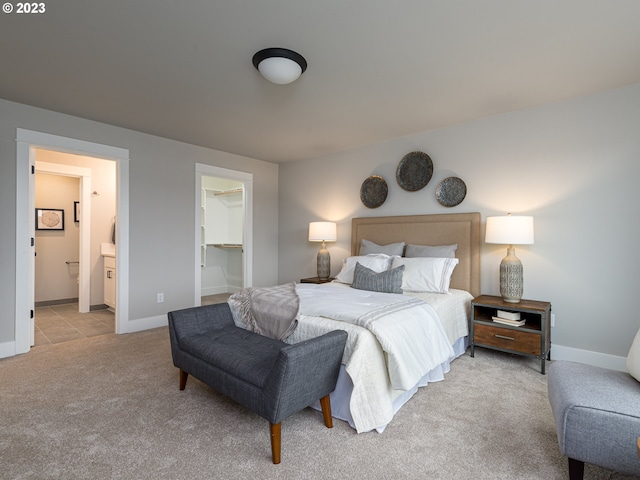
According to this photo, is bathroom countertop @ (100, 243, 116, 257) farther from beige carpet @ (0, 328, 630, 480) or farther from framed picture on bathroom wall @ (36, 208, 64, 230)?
beige carpet @ (0, 328, 630, 480)

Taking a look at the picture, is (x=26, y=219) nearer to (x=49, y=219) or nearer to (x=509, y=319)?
(x=49, y=219)

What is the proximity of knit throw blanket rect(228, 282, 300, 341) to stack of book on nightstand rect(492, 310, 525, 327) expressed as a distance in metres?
1.88

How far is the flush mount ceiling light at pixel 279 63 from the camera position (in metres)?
2.29

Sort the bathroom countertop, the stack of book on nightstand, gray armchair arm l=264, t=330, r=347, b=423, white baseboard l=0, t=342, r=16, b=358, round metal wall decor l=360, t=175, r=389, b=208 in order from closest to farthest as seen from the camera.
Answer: gray armchair arm l=264, t=330, r=347, b=423, the stack of book on nightstand, white baseboard l=0, t=342, r=16, b=358, round metal wall decor l=360, t=175, r=389, b=208, the bathroom countertop

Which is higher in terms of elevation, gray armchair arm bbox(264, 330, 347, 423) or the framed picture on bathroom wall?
the framed picture on bathroom wall

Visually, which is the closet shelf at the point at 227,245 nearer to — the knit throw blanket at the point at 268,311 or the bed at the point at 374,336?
the bed at the point at 374,336

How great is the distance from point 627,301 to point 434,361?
1843 millimetres

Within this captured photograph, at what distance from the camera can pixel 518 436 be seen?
1921 millimetres

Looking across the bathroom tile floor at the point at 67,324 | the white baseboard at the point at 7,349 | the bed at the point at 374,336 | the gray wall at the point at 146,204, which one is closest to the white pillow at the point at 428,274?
the bed at the point at 374,336

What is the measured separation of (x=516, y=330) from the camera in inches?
114

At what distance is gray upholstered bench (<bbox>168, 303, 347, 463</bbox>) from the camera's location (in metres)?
1.66

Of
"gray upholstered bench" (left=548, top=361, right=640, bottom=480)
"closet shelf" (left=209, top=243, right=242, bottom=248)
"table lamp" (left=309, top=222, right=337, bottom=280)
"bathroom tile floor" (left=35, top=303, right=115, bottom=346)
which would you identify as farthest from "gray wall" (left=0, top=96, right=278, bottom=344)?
"gray upholstered bench" (left=548, top=361, right=640, bottom=480)

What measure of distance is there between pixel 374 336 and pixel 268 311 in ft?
2.97

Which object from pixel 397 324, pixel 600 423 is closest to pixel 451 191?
pixel 397 324
